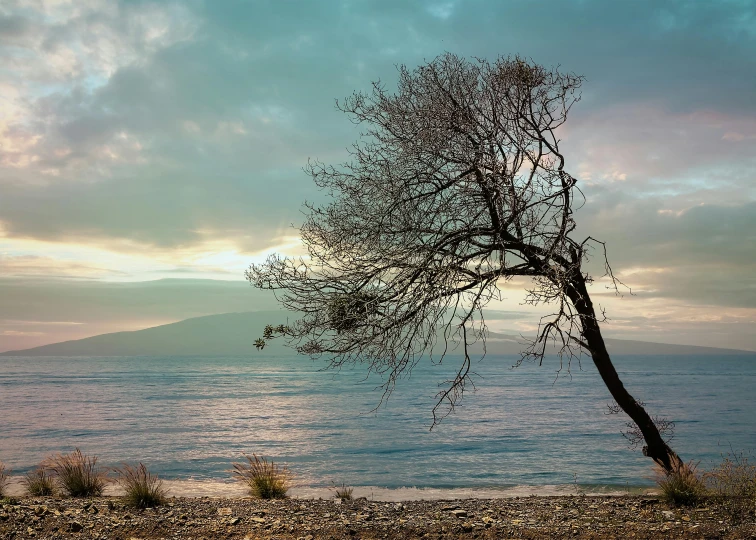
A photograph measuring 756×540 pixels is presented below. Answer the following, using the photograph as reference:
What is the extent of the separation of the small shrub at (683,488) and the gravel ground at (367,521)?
280 mm

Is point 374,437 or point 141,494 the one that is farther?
point 374,437

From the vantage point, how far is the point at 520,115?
36.0 ft

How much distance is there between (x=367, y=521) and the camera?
1072 cm

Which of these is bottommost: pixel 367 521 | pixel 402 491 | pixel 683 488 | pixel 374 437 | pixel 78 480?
pixel 374 437

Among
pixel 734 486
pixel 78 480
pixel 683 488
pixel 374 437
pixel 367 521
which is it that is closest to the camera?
pixel 367 521

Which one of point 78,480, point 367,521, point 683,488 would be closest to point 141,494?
point 78,480

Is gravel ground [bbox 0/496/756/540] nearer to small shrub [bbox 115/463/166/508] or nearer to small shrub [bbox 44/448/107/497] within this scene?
small shrub [bbox 115/463/166/508]

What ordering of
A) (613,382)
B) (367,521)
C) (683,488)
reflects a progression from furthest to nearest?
1. (613,382)
2. (683,488)
3. (367,521)

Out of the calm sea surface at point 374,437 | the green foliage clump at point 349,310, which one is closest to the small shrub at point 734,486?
the green foliage clump at point 349,310

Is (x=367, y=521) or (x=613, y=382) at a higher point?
(x=613, y=382)

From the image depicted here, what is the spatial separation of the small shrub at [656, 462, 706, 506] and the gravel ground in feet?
0.92

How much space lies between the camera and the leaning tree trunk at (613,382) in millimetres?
12078

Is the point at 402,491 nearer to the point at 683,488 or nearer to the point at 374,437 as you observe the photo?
the point at 683,488

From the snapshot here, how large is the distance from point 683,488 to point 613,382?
2.29 m
